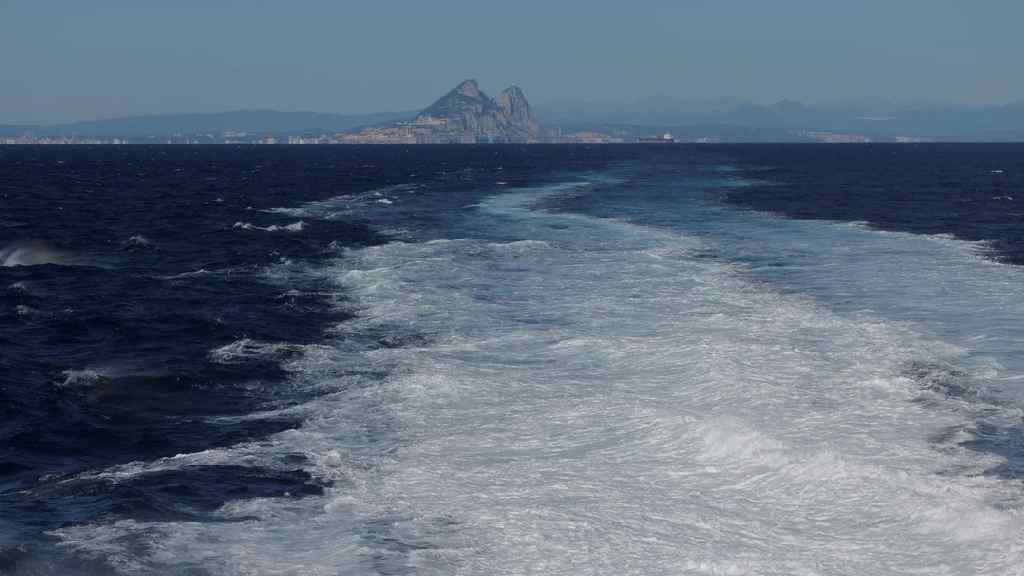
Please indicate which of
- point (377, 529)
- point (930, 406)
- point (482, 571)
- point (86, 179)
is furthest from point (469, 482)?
point (86, 179)

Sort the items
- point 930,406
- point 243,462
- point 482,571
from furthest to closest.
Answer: point 930,406, point 243,462, point 482,571

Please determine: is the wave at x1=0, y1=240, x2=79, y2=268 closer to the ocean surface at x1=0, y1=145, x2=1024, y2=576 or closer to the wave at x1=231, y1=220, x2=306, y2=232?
the ocean surface at x1=0, y1=145, x2=1024, y2=576

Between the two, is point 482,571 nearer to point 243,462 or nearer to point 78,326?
point 243,462

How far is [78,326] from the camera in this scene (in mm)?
30219

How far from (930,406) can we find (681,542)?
8254 millimetres

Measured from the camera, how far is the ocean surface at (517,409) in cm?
1430

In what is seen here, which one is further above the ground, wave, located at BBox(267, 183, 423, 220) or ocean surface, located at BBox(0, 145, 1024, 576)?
wave, located at BBox(267, 183, 423, 220)

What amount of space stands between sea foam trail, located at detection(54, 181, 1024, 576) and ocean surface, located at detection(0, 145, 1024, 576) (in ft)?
0.22

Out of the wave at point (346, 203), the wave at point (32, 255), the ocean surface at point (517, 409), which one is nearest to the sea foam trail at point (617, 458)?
the ocean surface at point (517, 409)

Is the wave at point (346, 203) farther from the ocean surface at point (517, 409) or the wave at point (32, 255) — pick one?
the ocean surface at point (517, 409)

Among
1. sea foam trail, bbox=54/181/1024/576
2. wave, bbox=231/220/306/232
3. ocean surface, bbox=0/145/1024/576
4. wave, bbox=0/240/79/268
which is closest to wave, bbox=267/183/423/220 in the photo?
wave, bbox=231/220/306/232

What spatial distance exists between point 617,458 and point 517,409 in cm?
355

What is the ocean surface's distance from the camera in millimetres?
14297

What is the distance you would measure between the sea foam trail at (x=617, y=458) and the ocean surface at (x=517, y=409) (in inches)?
2.6
